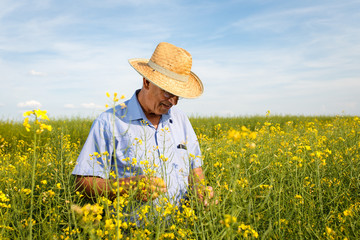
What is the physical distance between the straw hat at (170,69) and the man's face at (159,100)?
0.08 metres

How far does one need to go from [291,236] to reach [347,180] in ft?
4.31

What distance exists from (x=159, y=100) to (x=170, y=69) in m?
0.28

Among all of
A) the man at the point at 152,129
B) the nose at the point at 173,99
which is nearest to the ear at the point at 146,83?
the man at the point at 152,129

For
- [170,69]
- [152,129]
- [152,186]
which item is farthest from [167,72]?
[152,186]

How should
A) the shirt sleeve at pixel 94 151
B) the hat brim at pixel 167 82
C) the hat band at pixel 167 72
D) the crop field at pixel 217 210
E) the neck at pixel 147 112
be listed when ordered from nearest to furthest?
the crop field at pixel 217 210 < the shirt sleeve at pixel 94 151 < the hat brim at pixel 167 82 < the hat band at pixel 167 72 < the neck at pixel 147 112

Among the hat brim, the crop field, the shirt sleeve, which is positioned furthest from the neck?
the crop field

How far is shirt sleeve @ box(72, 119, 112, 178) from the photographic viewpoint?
7.26ft

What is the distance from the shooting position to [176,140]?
2.74 metres

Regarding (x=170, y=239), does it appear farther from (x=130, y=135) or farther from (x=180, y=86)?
(x=180, y=86)

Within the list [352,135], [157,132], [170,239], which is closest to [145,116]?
[157,132]

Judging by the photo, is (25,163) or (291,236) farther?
(25,163)

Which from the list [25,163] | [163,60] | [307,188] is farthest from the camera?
[25,163]

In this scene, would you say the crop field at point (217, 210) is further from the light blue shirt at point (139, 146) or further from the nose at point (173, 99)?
the nose at point (173, 99)

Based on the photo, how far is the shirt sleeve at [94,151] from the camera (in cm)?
221
